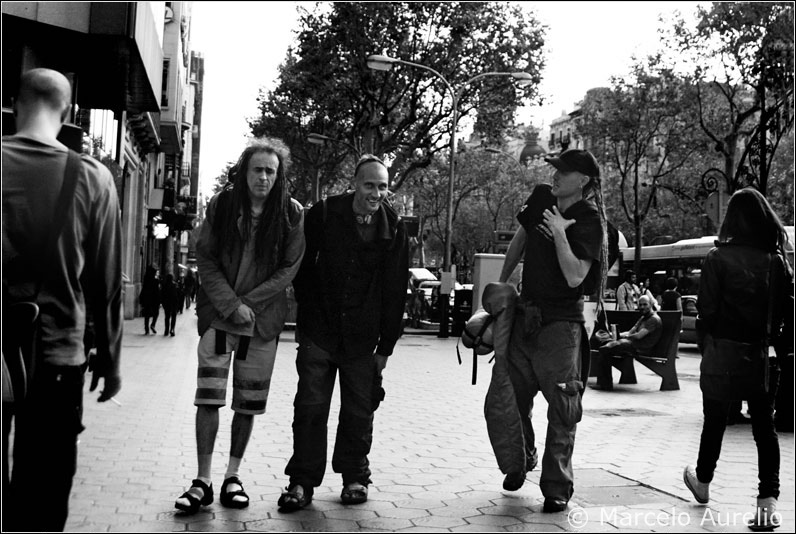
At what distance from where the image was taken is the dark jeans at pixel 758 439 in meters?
4.77

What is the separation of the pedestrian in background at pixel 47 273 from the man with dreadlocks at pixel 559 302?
2564mm

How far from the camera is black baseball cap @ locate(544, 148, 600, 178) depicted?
17.1 feet

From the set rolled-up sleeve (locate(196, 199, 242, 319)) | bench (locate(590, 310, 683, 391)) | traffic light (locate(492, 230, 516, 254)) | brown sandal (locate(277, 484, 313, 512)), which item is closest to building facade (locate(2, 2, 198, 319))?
rolled-up sleeve (locate(196, 199, 242, 319))

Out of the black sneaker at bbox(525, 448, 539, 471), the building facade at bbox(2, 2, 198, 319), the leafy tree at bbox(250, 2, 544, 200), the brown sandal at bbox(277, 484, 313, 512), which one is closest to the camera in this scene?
the brown sandal at bbox(277, 484, 313, 512)

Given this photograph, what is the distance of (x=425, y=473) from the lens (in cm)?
584

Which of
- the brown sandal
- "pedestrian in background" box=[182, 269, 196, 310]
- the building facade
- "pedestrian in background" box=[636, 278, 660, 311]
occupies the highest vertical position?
the building facade

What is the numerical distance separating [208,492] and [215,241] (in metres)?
1.27

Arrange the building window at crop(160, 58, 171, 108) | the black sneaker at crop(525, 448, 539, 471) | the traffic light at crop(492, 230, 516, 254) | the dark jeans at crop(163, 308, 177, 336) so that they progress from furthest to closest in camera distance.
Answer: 1. the building window at crop(160, 58, 171, 108)
2. the traffic light at crop(492, 230, 516, 254)
3. the dark jeans at crop(163, 308, 177, 336)
4. the black sneaker at crop(525, 448, 539, 471)

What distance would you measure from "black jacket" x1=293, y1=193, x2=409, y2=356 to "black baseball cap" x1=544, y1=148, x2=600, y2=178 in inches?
38.5

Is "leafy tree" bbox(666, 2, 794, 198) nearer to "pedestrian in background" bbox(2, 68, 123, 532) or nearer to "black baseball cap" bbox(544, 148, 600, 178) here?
"black baseball cap" bbox(544, 148, 600, 178)

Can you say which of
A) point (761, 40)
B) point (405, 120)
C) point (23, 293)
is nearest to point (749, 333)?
point (23, 293)

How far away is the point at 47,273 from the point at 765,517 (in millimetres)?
3564

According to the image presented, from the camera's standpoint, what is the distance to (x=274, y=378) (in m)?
11.5

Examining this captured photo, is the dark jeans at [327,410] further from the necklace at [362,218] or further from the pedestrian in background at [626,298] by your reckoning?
the pedestrian in background at [626,298]
